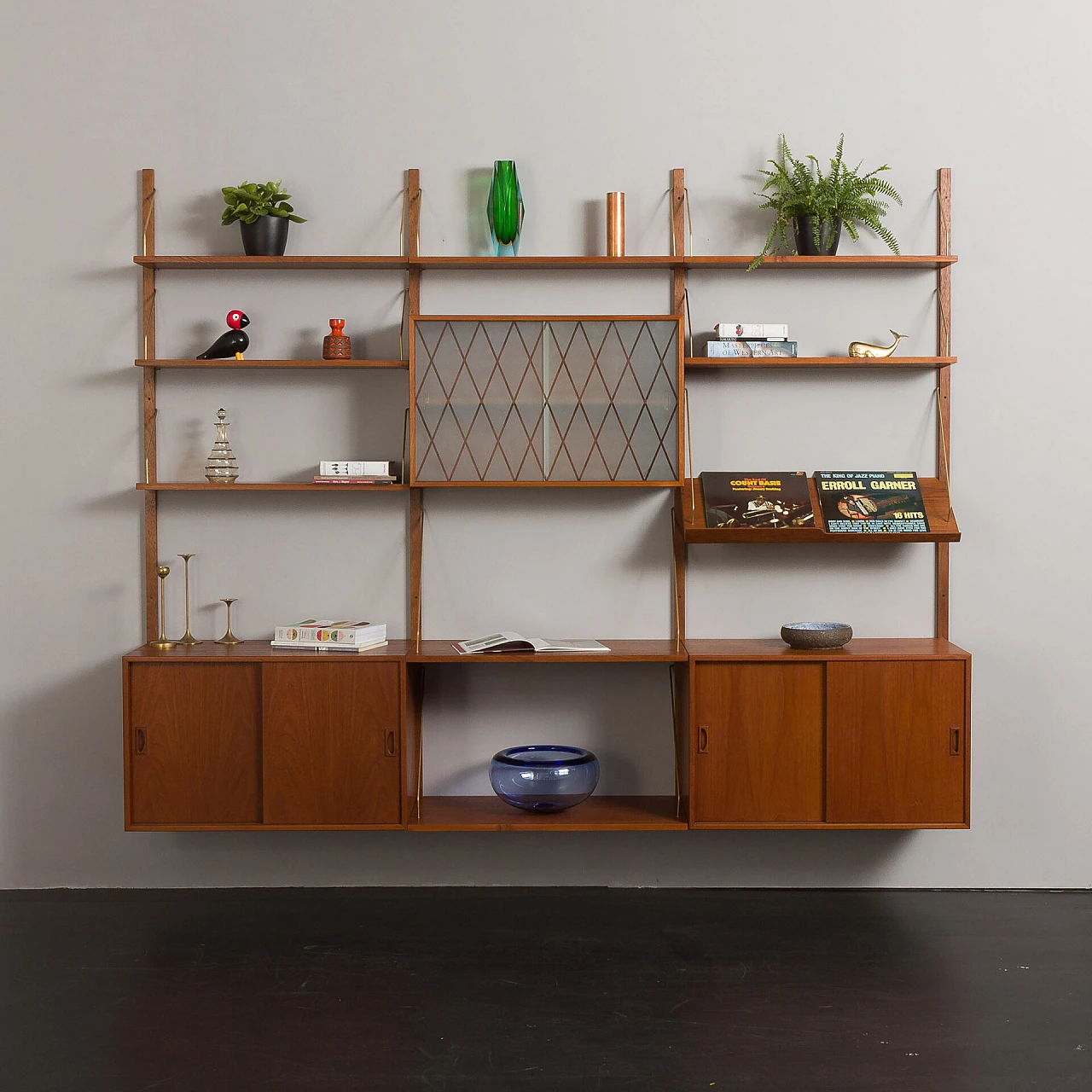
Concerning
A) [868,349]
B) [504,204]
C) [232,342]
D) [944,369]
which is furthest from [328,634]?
[944,369]

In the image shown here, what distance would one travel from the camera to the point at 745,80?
11.4ft

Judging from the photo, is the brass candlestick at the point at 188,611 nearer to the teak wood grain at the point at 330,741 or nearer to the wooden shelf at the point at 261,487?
the wooden shelf at the point at 261,487

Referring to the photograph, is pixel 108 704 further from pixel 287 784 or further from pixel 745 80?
pixel 745 80

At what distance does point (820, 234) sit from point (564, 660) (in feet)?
5.37

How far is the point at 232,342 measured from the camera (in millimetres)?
3363

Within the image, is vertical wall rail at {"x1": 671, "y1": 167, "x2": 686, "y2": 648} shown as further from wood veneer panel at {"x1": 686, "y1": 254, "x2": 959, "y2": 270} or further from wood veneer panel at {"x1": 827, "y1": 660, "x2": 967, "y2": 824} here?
wood veneer panel at {"x1": 827, "y1": 660, "x2": 967, "y2": 824}

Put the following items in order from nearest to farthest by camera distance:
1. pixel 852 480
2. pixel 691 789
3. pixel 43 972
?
pixel 43 972 → pixel 691 789 → pixel 852 480

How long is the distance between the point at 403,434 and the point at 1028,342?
2.17 metres

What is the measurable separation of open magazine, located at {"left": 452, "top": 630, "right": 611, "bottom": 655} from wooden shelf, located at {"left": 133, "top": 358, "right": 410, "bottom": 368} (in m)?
0.95

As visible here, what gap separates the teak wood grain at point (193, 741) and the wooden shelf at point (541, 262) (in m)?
1.34

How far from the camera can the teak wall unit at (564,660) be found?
3.17 meters

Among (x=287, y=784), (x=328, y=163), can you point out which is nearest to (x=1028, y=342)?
(x=328, y=163)

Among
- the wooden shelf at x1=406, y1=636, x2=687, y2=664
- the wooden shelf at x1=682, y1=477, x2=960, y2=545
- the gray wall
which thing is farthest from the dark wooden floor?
the wooden shelf at x1=682, y1=477, x2=960, y2=545

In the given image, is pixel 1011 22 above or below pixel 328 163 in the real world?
above
